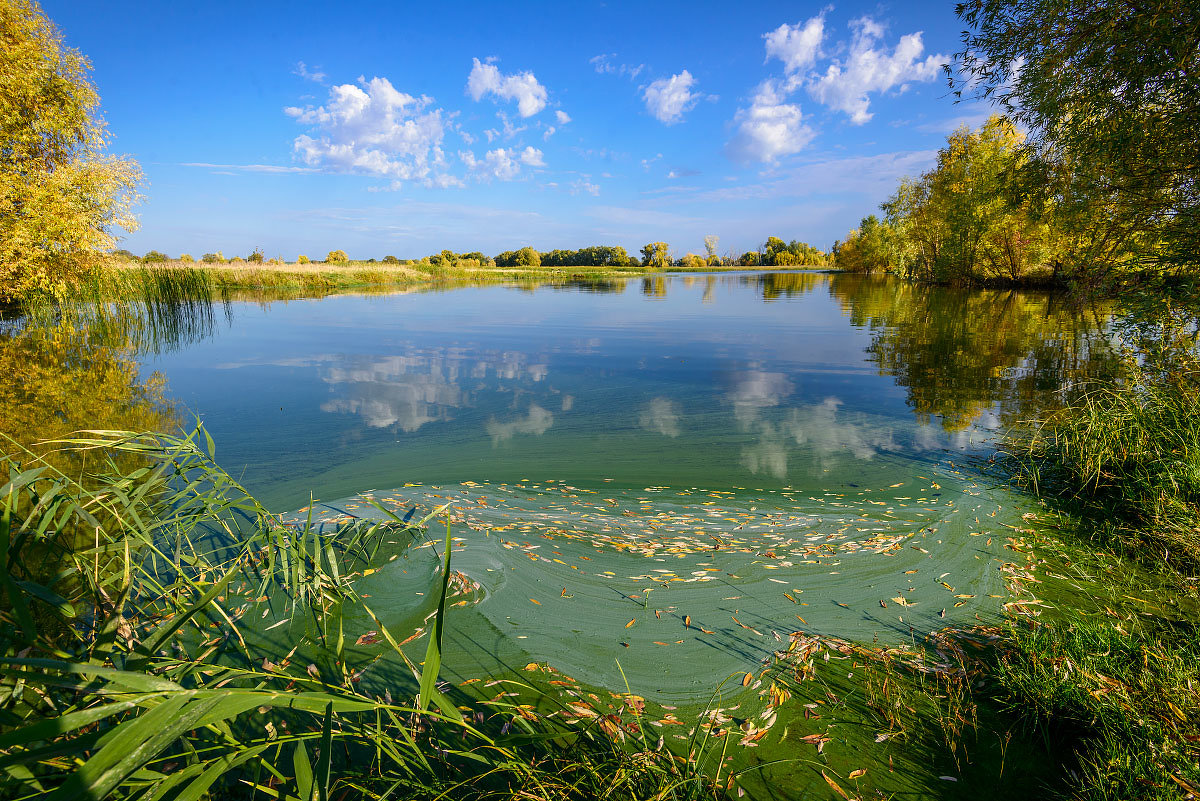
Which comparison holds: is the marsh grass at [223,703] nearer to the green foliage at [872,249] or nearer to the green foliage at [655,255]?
the green foliage at [872,249]

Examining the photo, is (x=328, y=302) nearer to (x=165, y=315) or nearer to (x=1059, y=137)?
(x=165, y=315)

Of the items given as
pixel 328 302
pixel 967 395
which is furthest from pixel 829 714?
pixel 328 302

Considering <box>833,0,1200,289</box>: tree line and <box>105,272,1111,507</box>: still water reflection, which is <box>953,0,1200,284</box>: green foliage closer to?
<box>833,0,1200,289</box>: tree line

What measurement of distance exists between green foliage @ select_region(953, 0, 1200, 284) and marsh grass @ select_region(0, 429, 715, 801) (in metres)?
8.29

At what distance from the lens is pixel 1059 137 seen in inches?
298

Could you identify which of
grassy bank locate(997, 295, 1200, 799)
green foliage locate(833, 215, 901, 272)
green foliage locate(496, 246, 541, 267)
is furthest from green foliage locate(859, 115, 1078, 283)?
green foliage locate(496, 246, 541, 267)

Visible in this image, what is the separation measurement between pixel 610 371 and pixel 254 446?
6488 millimetres

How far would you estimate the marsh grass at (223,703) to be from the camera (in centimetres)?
93

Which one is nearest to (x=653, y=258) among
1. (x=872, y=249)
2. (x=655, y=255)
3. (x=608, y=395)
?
(x=655, y=255)

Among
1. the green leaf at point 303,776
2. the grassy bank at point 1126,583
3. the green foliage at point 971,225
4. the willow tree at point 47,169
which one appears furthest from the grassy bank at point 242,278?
the green foliage at point 971,225

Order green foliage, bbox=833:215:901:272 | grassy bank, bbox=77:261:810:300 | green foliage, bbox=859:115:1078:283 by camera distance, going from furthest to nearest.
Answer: green foliage, bbox=833:215:901:272, green foliage, bbox=859:115:1078:283, grassy bank, bbox=77:261:810:300

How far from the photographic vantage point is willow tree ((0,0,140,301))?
1313 cm

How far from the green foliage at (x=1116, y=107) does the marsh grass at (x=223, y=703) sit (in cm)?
829

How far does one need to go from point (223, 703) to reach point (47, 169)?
70.7 feet
